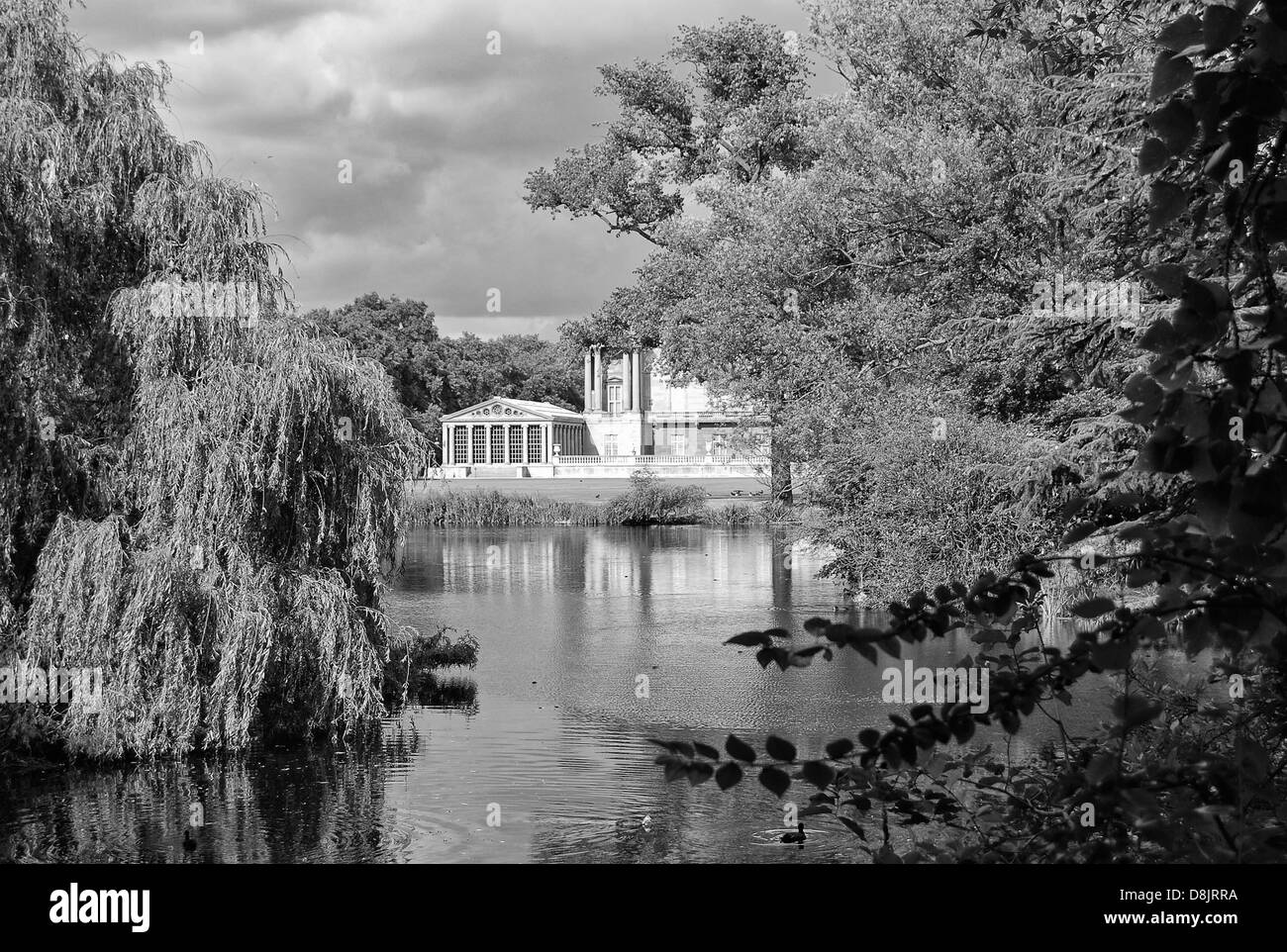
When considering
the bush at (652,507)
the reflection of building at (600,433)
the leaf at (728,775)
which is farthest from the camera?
the reflection of building at (600,433)

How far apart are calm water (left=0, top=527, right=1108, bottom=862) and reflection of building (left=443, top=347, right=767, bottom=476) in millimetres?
38856

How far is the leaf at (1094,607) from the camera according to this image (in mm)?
2391

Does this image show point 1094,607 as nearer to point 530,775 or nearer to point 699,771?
point 699,771

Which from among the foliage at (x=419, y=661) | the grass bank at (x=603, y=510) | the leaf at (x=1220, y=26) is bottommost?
the foliage at (x=419, y=661)

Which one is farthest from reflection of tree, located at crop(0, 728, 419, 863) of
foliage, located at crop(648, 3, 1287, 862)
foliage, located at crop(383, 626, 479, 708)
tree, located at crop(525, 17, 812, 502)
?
tree, located at crop(525, 17, 812, 502)

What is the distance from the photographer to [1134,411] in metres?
2.07

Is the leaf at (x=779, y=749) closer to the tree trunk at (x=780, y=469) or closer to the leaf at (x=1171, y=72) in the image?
the leaf at (x=1171, y=72)

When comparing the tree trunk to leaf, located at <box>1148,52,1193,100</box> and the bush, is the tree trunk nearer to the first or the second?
the bush

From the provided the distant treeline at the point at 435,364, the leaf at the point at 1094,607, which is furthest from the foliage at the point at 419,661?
the distant treeline at the point at 435,364

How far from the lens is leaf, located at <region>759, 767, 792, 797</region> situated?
7.83 feet

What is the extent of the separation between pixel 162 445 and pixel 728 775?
10960mm

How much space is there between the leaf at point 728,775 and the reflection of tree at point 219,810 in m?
7.73
